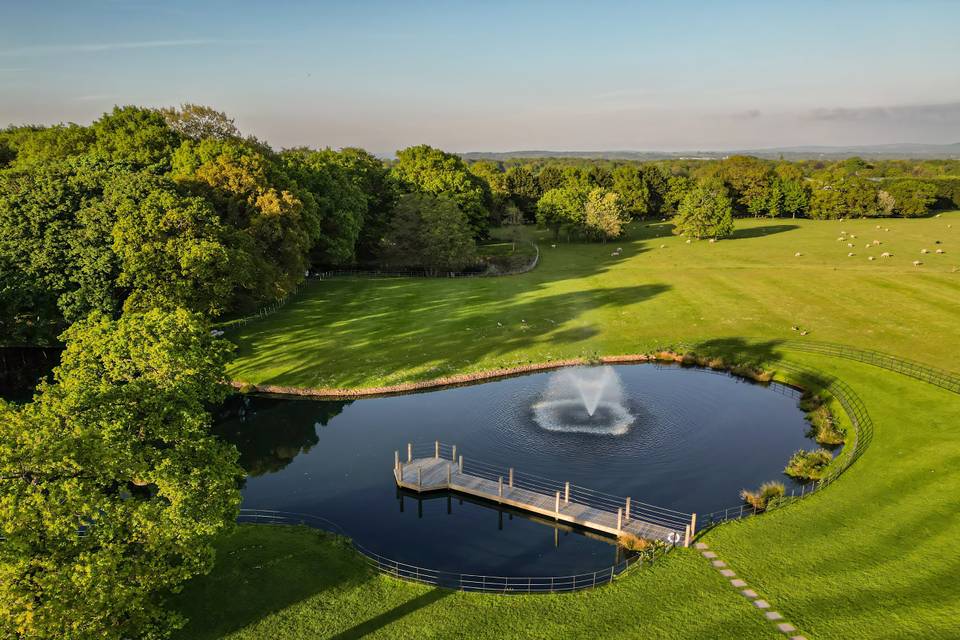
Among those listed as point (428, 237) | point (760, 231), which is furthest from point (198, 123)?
point (760, 231)

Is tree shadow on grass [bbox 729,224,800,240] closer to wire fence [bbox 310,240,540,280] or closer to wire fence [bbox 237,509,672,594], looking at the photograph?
wire fence [bbox 310,240,540,280]

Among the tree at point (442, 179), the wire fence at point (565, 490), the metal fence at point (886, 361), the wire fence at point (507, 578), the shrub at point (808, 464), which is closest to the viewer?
the wire fence at point (507, 578)

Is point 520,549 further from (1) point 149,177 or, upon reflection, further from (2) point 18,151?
(2) point 18,151

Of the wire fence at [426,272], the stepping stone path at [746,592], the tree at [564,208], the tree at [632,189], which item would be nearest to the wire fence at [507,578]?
the stepping stone path at [746,592]

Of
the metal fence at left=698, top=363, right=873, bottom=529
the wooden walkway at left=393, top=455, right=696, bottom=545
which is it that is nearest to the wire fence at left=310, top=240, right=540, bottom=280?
the metal fence at left=698, top=363, right=873, bottom=529

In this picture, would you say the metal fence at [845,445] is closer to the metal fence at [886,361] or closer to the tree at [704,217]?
the metal fence at [886,361]
